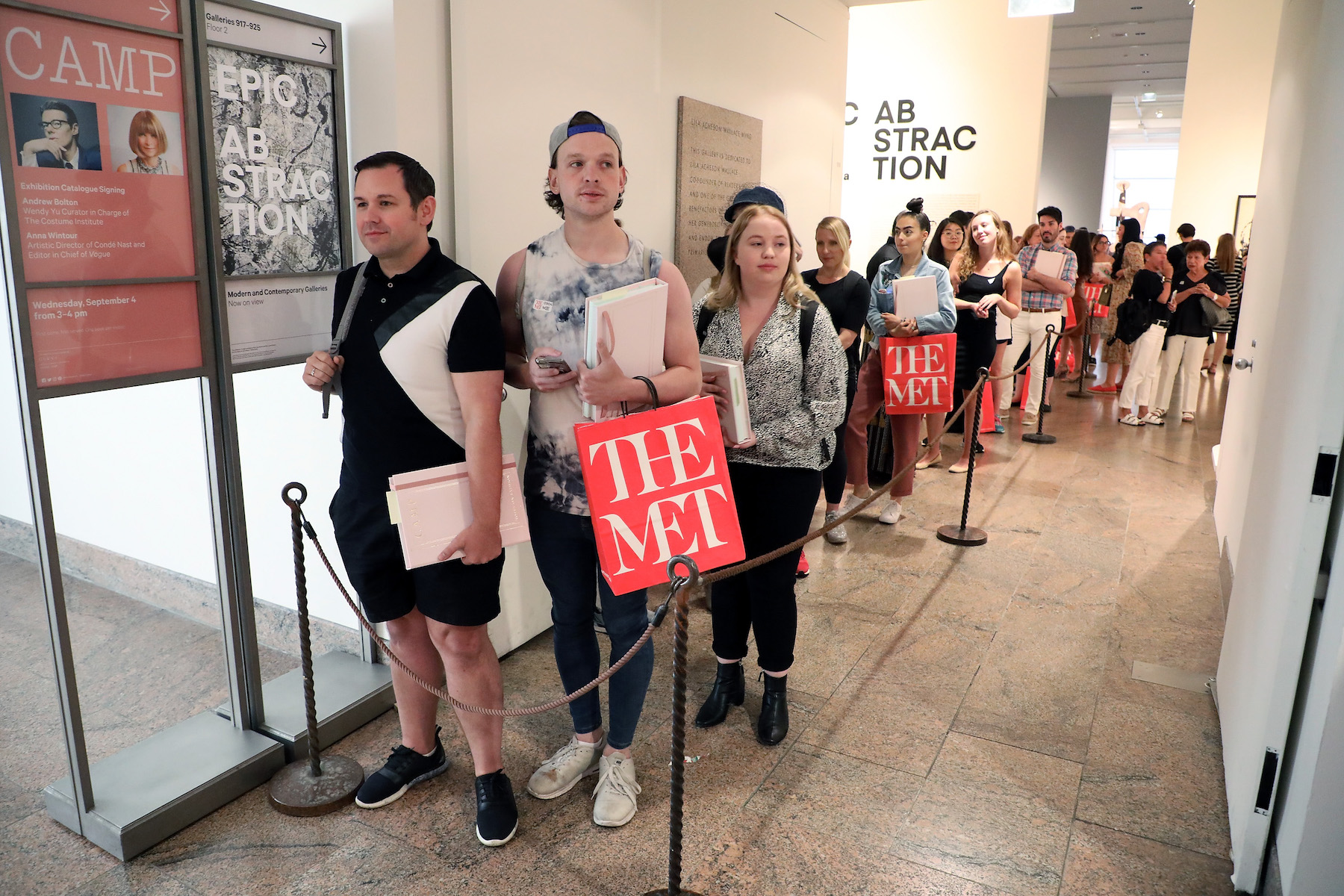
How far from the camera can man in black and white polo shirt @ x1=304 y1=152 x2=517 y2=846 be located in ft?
7.02

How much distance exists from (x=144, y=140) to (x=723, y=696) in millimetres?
2288

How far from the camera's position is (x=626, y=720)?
2.52m

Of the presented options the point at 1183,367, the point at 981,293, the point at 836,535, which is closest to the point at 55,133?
the point at 836,535

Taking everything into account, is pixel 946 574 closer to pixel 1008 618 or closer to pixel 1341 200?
pixel 1008 618

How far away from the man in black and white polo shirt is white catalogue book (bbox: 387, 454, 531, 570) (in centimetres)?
3

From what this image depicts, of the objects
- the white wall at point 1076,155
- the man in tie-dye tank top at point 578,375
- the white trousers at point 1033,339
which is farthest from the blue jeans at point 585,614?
the white wall at point 1076,155

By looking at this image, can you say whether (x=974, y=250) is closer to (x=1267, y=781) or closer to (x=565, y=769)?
(x=1267, y=781)

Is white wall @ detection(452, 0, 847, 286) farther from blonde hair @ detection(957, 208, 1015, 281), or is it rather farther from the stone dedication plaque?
blonde hair @ detection(957, 208, 1015, 281)

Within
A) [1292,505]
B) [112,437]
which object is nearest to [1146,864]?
[1292,505]

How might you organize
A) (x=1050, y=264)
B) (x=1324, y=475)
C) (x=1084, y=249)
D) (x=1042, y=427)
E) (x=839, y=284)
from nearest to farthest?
(x=1324, y=475) → (x=839, y=284) → (x=1050, y=264) → (x=1042, y=427) → (x=1084, y=249)

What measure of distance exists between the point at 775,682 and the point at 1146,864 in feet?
3.67

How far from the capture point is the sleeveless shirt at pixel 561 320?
229 cm

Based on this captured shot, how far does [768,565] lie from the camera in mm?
2797

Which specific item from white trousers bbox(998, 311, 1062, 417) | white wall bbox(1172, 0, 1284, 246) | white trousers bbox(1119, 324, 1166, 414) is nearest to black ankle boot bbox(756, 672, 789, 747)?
white trousers bbox(998, 311, 1062, 417)
